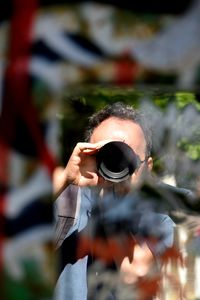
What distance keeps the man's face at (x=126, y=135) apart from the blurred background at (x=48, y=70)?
47cm

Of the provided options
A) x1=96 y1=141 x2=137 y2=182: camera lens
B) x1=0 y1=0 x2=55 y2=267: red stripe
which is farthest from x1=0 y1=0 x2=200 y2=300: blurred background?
x1=96 y1=141 x2=137 y2=182: camera lens

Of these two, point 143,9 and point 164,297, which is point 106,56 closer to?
point 143,9

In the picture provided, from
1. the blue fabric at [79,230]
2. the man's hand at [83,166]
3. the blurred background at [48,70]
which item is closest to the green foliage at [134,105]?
the man's hand at [83,166]

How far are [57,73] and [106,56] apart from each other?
90mm

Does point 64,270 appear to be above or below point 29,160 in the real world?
below

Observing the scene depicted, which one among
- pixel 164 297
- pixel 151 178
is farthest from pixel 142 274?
pixel 151 178

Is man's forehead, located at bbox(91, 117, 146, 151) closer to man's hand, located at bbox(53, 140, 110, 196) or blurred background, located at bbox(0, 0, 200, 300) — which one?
man's hand, located at bbox(53, 140, 110, 196)

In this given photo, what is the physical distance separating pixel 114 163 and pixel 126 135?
143mm

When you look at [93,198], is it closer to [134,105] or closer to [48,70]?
[134,105]

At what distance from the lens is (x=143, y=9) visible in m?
1.42

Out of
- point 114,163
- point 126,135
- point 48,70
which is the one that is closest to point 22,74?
point 48,70

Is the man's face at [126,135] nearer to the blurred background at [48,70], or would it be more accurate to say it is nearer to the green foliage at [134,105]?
the green foliage at [134,105]

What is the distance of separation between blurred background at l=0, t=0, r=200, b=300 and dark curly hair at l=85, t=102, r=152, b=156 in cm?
55

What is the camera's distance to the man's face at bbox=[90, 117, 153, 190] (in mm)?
1890
